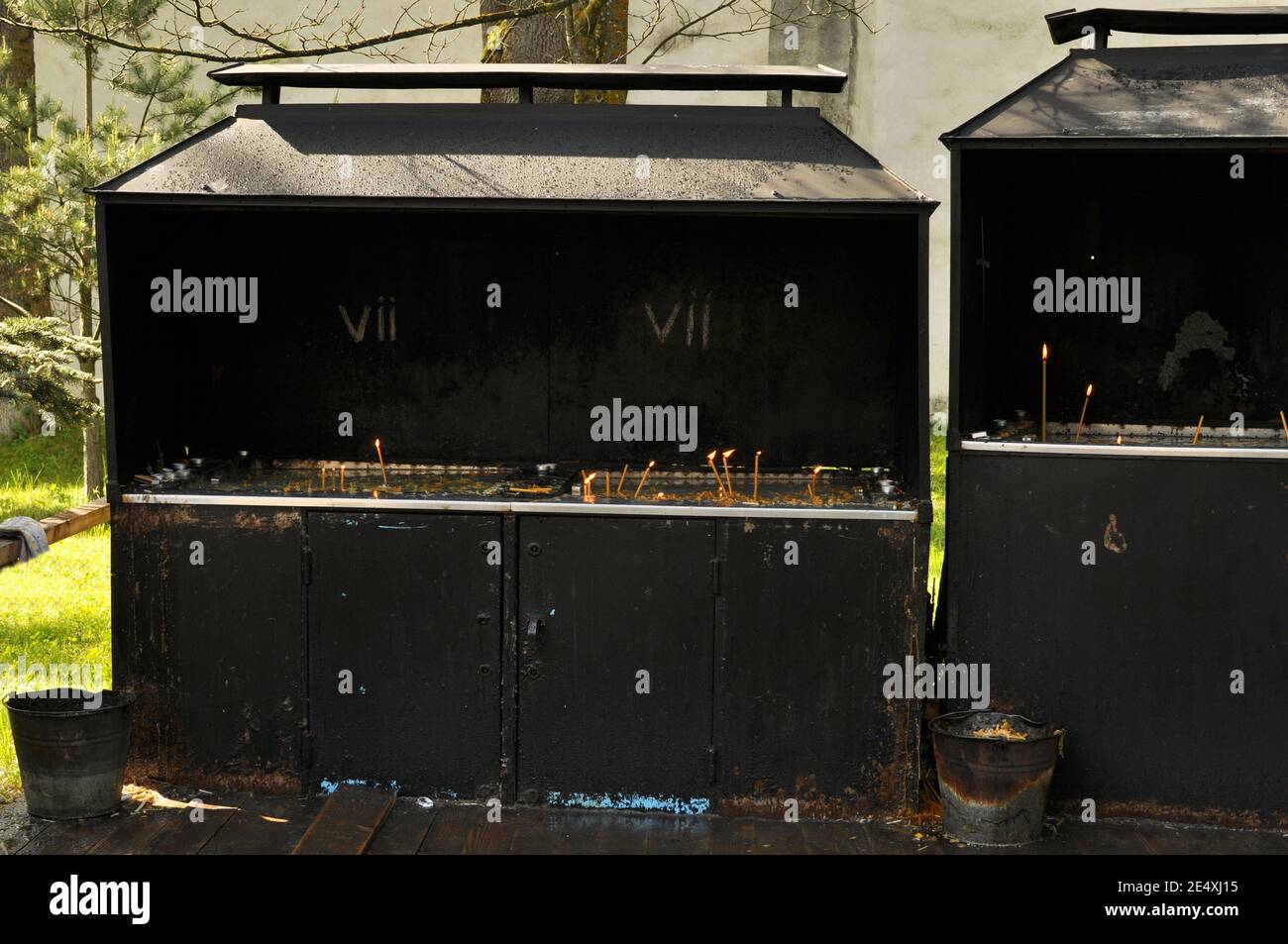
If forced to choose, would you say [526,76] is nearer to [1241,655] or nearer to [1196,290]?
[1196,290]

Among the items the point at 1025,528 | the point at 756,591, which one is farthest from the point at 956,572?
the point at 756,591

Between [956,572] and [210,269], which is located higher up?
[210,269]

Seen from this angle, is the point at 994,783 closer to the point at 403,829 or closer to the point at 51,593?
the point at 403,829

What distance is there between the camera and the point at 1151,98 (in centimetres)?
495

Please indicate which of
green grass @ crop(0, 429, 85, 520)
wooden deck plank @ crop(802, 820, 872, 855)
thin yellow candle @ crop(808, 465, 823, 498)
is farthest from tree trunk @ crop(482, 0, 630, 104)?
green grass @ crop(0, 429, 85, 520)

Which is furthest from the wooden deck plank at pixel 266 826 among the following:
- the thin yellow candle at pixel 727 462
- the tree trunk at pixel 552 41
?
the tree trunk at pixel 552 41

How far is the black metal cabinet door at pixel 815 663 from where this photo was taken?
4914 mm

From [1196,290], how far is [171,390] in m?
4.10

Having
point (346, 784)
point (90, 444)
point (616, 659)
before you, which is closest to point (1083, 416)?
point (616, 659)

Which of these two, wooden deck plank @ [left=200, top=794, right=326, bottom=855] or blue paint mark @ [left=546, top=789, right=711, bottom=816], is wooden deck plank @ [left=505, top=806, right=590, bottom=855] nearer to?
blue paint mark @ [left=546, top=789, right=711, bottom=816]

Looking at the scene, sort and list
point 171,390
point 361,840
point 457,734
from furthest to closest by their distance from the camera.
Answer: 1. point 171,390
2. point 457,734
3. point 361,840

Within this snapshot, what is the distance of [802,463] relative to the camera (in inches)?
232

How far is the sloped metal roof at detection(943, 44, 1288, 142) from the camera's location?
4781mm

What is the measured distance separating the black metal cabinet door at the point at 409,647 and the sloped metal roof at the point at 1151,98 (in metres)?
2.25
